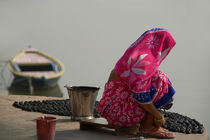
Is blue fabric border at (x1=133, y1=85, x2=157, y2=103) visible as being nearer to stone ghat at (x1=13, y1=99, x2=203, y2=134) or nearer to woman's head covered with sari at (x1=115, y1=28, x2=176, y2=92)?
woman's head covered with sari at (x1=115, y1=28, x2=176, y2=92)

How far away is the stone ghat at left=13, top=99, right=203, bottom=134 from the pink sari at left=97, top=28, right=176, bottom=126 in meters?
0.63

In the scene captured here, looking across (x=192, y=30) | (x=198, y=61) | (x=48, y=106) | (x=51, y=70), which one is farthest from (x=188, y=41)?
(x=48, y=106)

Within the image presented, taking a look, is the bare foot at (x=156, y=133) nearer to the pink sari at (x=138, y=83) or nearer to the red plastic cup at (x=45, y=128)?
the pink sari at (x=138, y=83)

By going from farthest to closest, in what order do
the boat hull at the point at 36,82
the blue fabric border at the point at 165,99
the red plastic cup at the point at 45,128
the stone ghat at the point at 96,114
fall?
1. the boat hull at the point at 36,82
2. the stone ghat at the point at 96,114
3. the blue fabric border at the point at 165,99
4. the red plastic cup at the point at 45,128

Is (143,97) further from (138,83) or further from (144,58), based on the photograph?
(144,58)

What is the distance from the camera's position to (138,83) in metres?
2.99

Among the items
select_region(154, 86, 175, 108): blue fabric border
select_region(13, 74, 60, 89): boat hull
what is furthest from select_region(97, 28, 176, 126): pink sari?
select_region(13, 74, 60, 89): boat hull

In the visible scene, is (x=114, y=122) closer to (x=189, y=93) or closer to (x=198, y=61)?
(x=189, y=93)

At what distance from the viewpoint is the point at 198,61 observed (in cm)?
5641

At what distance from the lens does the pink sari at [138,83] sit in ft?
9.87

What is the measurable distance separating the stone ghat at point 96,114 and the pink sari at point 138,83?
632 mm

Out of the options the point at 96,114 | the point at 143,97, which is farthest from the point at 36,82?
the point at 143,97

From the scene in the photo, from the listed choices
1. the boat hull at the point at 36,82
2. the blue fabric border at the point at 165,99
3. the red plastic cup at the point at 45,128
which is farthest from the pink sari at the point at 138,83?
the boat hull at the point at 36,82

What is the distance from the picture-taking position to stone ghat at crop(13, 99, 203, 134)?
3.71m
